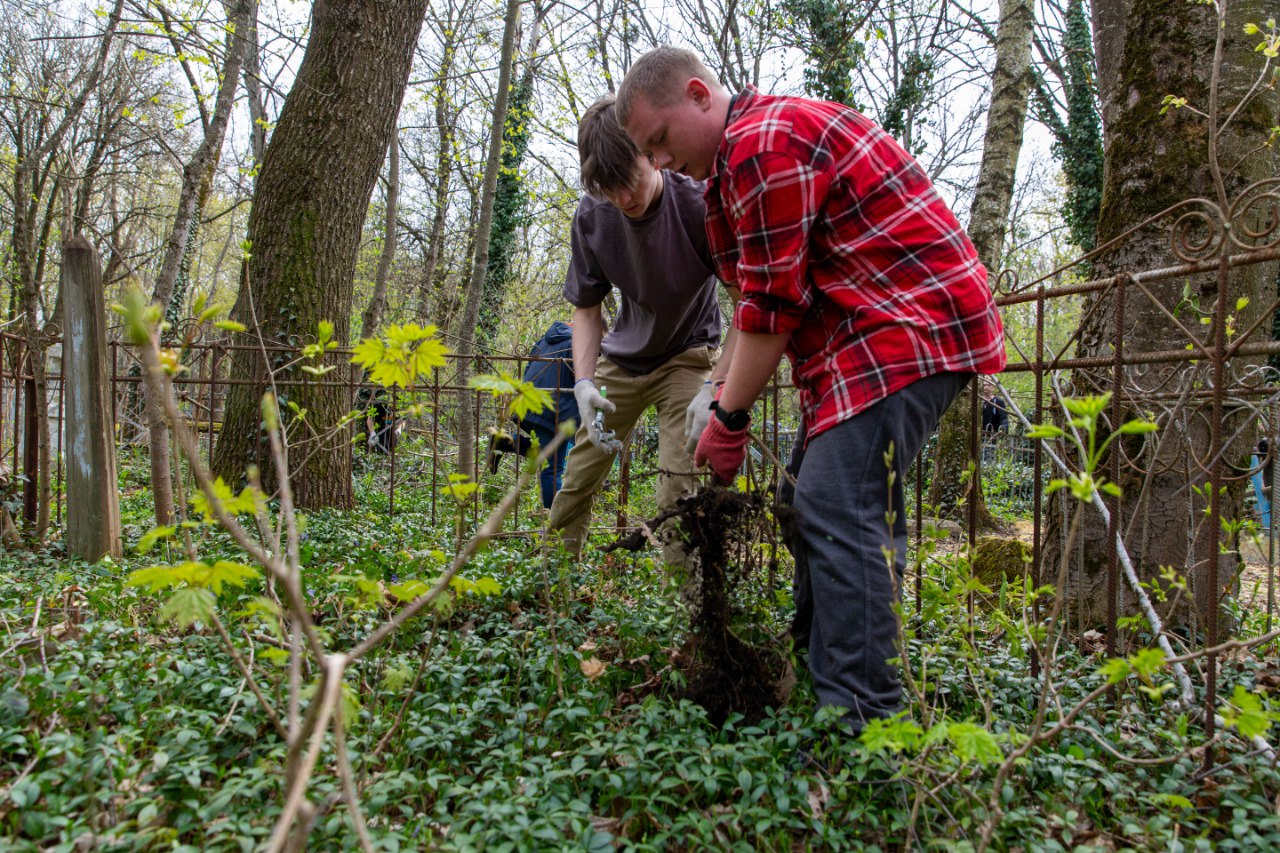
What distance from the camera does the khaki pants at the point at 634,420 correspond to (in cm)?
305

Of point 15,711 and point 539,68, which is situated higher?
point 539,68

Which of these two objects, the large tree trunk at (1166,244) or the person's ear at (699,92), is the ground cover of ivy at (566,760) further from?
the person's ear at (699,92)

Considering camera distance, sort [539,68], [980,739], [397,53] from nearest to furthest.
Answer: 1. [980,739]
2. [397,53]
3. [539,68]

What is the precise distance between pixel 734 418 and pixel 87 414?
10.8ft

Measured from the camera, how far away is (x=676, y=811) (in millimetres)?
1798

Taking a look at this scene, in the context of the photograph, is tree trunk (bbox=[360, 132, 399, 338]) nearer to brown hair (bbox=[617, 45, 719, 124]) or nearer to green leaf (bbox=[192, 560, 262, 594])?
brown hair (bbox=[617, 45, 719, 124])

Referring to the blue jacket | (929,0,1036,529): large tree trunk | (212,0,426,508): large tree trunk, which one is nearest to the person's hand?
the blue jacket

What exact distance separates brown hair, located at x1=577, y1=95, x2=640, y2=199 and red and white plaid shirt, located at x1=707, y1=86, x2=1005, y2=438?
640 millimetres

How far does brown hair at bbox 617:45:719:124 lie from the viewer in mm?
2121

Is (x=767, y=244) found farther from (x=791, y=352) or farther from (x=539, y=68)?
(x=539, y=68)

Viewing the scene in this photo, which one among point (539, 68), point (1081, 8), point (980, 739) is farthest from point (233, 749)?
point (1081, 8)

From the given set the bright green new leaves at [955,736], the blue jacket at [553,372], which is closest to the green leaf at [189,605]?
the bright green new leaves at [955,736]

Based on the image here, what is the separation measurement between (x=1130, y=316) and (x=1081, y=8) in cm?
1239

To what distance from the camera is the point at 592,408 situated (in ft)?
10.1
